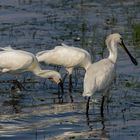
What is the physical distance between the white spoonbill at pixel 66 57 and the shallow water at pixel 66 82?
1.24 ft

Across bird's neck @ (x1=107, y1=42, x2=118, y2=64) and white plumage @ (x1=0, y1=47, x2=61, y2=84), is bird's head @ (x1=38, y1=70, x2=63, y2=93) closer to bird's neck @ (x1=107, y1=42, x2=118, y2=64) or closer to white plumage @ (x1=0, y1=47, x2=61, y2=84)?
white plumage @ (x1=0, y1=47, x2=61, y2=84)

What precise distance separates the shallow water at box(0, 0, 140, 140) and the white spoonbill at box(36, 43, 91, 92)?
38 cm

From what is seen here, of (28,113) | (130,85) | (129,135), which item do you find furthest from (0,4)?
(129,135)

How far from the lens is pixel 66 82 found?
49.6 feet

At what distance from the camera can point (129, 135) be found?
10992 millimetres

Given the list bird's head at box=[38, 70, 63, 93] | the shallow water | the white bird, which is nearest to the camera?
the shallow water

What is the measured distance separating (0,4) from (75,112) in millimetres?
9171

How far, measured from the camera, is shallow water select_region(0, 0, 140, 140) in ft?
37.5

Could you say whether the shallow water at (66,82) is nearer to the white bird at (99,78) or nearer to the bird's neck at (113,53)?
the white bird at (99,78)

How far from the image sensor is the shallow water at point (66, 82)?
37.5ft

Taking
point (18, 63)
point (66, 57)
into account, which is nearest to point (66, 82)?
point (66, 57)

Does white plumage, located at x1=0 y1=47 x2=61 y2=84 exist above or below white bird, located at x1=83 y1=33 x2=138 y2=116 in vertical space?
below

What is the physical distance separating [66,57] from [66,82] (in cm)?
54

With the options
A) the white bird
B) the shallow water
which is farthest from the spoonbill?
the white bird
